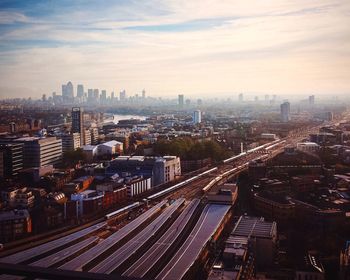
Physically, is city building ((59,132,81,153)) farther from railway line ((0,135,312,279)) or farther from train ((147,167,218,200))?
railway line ((0,135,312,279))

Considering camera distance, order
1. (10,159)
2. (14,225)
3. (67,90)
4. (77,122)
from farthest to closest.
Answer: (77,122)
(67,90)
(10,159)
(14,225)

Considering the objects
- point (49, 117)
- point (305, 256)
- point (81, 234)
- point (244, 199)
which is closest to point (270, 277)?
point (305, 256)

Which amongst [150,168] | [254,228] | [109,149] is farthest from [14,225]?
[109,149]

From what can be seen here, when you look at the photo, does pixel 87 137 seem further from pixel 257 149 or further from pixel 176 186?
pixel 176 186

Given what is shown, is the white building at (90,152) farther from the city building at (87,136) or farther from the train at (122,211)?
the train at (122,211)

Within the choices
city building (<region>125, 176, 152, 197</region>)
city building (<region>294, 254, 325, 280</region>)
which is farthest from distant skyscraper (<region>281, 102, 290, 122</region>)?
city building (<region>294, 254, 325, 280</region>)

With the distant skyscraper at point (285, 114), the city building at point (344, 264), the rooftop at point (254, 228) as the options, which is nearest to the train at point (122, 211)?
the rooftop at point (254, 228)

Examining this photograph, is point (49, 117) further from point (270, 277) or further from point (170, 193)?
point (270, 277)
